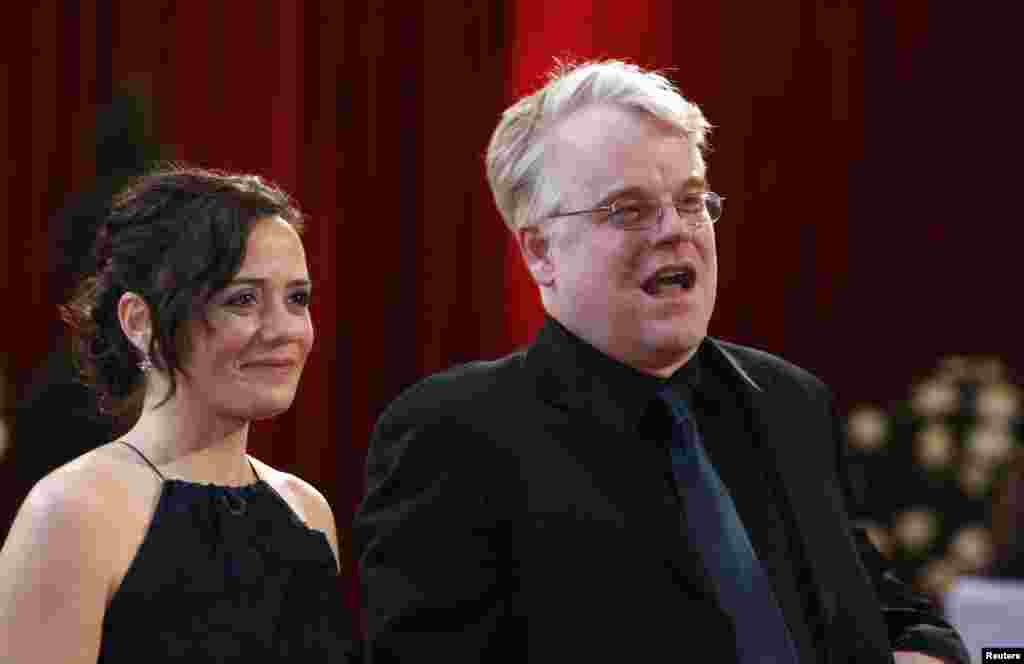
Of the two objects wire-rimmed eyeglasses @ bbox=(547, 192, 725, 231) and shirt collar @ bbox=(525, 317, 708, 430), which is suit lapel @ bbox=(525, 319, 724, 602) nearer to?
shirt collar @ bbox=(525, 317, 708, 430)

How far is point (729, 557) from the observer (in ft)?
5.82

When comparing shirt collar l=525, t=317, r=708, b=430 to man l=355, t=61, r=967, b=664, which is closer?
man l=355, t=61, r=967, b=664

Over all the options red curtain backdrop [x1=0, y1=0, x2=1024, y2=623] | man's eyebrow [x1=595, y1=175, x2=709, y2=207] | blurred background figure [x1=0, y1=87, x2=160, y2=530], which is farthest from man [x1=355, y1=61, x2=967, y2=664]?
red curtain backdrop [x1=0, y1=0, x2=1024, y2=623]

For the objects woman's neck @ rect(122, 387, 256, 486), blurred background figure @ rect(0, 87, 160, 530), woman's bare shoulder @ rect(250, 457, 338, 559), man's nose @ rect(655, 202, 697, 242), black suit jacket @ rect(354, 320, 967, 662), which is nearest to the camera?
black suit jacket @ rect(354, 320, 967, 662)

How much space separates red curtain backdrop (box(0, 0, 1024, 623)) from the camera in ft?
13.7

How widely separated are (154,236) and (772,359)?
836mm

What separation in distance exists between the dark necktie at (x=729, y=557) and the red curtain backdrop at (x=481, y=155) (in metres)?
2.34

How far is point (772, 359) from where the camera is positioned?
2039 mm

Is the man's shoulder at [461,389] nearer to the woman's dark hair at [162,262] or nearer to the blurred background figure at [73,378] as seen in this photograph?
the woman's dark hair at [162,262]

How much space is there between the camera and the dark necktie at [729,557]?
174 cm

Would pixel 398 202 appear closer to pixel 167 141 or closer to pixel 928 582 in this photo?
pixel 167 141

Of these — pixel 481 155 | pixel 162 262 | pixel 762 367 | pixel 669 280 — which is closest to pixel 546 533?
pixel 669 280

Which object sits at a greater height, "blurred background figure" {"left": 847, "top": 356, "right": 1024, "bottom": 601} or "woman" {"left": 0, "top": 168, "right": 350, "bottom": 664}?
"woman" {"left": 0, "top": 168, "right": 350, "bottom": 664}

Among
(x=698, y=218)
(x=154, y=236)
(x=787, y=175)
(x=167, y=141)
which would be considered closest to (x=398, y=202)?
(x=167, y=141)
